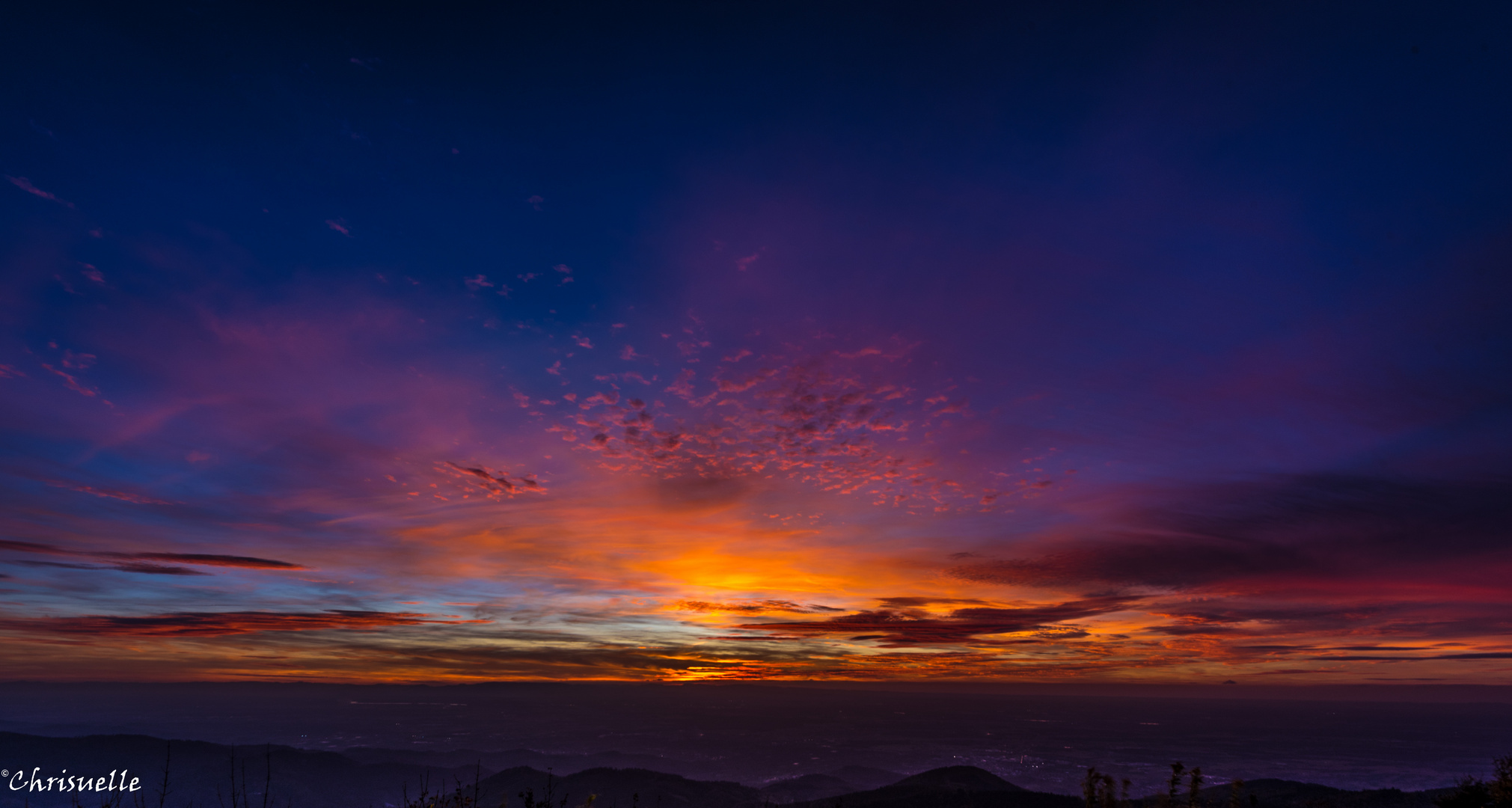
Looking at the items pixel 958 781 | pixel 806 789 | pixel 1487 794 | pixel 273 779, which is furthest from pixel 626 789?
pixel 1487 794

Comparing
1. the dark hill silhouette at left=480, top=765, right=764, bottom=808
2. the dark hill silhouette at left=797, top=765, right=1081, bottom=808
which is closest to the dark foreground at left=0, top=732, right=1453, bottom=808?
the dark hill silhouette at left=797, top=765, right=1081, bottom=808

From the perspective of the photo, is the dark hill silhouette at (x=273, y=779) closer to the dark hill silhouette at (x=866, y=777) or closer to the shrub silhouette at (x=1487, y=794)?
the dark hill silhouette at (x=866, y=777)

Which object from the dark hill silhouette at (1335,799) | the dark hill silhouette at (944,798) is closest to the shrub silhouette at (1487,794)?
the dark hill silhouette at (1335,799)

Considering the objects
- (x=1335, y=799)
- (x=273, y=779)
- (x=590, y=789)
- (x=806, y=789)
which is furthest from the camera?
(x=273, y=779)

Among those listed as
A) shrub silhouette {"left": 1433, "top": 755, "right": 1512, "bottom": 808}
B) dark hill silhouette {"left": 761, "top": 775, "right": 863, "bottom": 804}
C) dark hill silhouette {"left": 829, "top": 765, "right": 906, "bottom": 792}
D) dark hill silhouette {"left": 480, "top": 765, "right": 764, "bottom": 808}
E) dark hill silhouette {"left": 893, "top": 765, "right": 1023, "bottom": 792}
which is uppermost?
shrub silhouette {"left": 1433, "top": 755, "right": 1512, "bottom": 808}

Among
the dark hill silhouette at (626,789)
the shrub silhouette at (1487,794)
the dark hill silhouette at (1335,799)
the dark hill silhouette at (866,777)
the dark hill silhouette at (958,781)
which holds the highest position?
the shrub silhouette at (1487,794)

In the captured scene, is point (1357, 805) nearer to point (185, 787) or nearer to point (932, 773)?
point (932, 773)

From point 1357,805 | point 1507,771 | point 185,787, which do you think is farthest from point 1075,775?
point 185,787

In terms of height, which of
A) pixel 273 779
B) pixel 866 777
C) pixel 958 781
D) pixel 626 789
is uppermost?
pixel 958 781

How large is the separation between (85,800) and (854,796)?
22045 cm

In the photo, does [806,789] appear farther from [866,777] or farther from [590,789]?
[590,789]

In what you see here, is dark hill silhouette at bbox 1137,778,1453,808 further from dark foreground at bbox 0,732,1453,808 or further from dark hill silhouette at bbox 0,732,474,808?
dark hill silhouette at bbox 0,732,474,808

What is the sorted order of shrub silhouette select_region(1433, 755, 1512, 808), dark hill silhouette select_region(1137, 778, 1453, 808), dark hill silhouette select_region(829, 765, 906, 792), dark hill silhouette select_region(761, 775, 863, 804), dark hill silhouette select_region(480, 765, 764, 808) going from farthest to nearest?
1. dark hill silhouette select_region(829, 765, 906, 792)
2. dark hill silhouette select_region(761, 775, 863, 804)
3. dark hill silhouette select_region(480, 765, 764, 808)
4. dark hill silhouette select_region(1137, 778, 1453, 808)
5. shrub silhouette select_region(1433, 755, 1512, 808)

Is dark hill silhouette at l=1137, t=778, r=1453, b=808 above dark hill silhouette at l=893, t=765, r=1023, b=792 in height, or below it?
above
